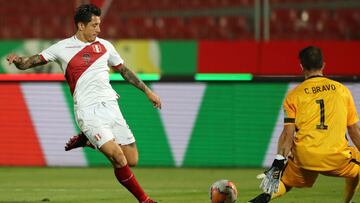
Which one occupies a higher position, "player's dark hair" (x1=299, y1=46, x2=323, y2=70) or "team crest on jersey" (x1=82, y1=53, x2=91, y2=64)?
"player's dark hair" (x1=299, y1=46, x2=323, y2=70)

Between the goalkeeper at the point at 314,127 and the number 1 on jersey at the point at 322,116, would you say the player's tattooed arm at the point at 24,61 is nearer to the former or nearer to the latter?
the goalkeeper at the point at 314,127

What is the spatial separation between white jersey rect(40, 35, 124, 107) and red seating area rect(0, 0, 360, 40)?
11.2 meters

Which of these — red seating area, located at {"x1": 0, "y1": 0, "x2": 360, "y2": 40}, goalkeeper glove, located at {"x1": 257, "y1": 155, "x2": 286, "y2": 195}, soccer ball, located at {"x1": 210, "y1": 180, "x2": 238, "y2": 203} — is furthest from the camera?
red seating area, located at {"x1": 0, "y1": 0, "x2": 360, "y2": 40}

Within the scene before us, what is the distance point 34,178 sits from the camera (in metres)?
12.6

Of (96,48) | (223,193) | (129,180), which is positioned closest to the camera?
(223,193)

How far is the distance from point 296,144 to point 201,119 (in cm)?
617

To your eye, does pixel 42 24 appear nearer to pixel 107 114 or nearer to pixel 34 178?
pixel 34 178

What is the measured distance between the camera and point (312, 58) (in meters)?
8.00


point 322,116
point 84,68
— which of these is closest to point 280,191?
point 322,116

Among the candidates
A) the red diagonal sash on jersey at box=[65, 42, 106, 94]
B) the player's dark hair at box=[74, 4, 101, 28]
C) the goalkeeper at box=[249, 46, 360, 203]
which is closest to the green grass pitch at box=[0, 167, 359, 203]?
the red diagonal sash on jersey at box=[65, 42, 106, 94]

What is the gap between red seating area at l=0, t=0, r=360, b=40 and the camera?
20312 millimetres

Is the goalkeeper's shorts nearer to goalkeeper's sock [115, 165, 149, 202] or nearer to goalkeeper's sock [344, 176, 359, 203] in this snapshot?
goalkeeper's sock [344, 176, 359, 203]

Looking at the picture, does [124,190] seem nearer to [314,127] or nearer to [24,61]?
[24,61]

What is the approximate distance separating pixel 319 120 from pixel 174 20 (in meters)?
13.1
